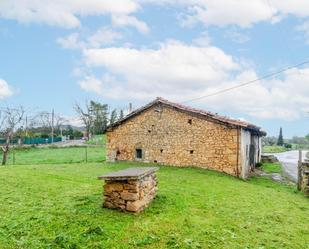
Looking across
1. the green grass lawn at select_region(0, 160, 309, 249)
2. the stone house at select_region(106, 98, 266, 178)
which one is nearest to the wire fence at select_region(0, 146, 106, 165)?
the stone house at select_region(106, 98, 266, 178)

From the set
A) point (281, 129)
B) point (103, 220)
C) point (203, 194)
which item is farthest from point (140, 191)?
point (281, 129)

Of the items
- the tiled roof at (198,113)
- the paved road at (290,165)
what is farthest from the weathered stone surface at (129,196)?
the paved road at (290,165)

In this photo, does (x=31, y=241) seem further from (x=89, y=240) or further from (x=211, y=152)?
(x=211, y=152)

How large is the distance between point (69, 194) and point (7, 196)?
1.76 m

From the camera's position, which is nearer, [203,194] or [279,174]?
[203,194]

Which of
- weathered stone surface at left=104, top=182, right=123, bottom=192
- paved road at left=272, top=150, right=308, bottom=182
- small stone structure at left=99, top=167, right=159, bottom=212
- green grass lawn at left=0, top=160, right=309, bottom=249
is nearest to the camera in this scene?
green grass lawn at left=0, top=160, right=309, bottom=249

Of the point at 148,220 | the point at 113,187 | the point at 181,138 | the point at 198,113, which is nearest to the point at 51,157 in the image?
the point at 181,138

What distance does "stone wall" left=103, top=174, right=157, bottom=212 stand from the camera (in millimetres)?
8875

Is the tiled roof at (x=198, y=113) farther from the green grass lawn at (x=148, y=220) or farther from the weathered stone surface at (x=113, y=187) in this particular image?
the weathered stone surface at (x=113, y=187)

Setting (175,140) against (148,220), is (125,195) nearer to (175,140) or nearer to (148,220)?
(148,220)

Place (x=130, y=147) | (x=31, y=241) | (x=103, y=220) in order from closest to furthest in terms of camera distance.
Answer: (x=31, y=241) → (x=103, y=220) → (x=130, y=147)

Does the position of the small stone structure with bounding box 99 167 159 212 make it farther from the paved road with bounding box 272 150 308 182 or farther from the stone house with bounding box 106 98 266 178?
the paved road with bounding box 272 150 308 182

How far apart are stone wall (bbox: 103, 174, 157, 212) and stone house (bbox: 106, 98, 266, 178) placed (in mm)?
11760

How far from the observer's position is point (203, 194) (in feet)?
41.4
